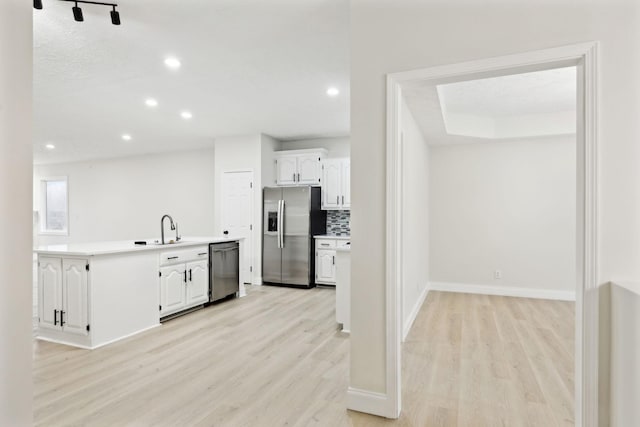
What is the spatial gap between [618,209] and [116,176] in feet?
31.8

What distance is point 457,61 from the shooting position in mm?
2061

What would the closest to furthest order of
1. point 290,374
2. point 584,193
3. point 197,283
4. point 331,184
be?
point 584,193, point 290,374, point 197,283, point 331,184

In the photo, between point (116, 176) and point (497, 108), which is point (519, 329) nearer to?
point (497, 108)

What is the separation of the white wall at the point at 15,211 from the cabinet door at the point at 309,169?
565cm

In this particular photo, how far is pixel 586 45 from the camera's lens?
5.87 feet

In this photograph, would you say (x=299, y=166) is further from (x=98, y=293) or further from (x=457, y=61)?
(x=457, y=61)

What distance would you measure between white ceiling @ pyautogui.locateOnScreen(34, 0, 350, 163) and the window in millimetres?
4273

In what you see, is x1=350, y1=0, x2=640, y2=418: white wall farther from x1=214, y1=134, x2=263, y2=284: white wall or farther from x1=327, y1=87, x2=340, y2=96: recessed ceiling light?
x1=214, y1=134, x2=263, y2=284: white wall

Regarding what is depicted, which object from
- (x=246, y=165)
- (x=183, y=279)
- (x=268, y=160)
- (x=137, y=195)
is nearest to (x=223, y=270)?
(x=183, y=279)

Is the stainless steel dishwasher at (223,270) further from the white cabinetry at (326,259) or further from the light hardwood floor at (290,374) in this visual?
the white cabinetry at (326,259)

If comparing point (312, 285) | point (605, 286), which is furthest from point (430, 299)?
point (605, 286)

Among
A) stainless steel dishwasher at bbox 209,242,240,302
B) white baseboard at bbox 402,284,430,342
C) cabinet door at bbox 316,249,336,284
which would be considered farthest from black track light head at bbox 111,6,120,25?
cabinet door at bbox 316,249,336,284

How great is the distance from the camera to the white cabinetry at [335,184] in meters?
6.14

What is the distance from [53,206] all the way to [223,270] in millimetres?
8020
